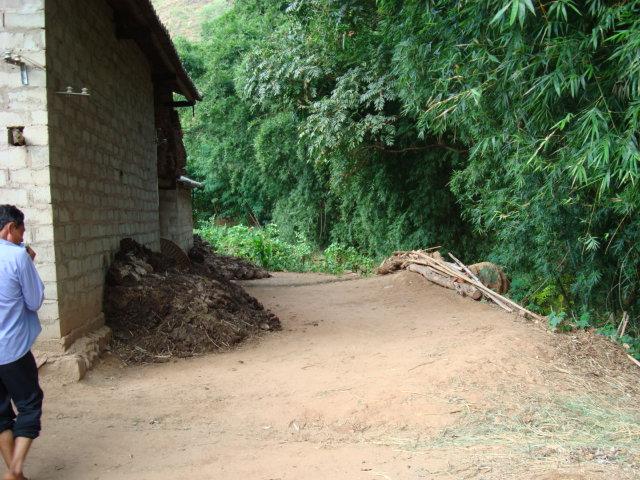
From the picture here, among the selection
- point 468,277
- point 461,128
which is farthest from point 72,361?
point 468,277

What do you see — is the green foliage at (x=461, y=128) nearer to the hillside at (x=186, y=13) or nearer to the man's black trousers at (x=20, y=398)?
the man's black trousers at (x=20, y=398)

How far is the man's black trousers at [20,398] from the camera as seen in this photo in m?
2.94

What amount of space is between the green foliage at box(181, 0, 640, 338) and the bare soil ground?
1590mm

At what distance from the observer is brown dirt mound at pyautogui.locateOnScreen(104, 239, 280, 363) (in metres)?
5.88

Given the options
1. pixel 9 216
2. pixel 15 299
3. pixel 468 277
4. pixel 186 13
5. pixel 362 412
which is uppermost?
pixel 186 13

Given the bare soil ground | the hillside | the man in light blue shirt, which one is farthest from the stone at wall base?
the hillside

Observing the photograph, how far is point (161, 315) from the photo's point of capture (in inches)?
244

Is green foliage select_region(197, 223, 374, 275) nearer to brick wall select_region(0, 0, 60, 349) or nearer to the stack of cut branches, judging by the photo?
the stack of cut branches

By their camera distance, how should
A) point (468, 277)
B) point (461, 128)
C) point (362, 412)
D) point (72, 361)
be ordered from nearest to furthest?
1. point (362, 412)
2. point (72, 361)
3. point (461, 128)
4. point (468, 277)

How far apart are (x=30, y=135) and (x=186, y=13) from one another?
168ft

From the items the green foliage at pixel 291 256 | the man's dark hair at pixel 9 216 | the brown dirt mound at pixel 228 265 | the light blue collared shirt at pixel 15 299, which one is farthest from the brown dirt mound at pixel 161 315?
the green foliage at pixel 291 256

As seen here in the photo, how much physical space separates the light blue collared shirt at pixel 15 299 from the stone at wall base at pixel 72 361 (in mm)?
1779

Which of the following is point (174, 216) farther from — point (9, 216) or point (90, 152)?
point (9, 216)

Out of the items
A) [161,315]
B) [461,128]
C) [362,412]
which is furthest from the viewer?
[461,128]
